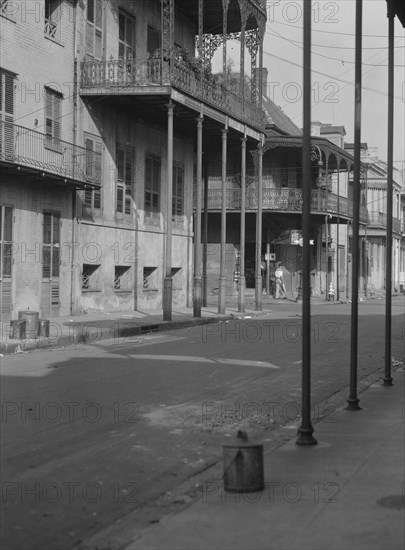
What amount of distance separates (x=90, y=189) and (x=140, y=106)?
13.2ft

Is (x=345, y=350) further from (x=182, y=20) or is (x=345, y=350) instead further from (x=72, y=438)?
(x=182, y=20)

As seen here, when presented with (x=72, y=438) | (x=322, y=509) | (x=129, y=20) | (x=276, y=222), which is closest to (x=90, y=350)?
(x=72, y=438)

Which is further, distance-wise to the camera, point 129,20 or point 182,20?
point 182,20

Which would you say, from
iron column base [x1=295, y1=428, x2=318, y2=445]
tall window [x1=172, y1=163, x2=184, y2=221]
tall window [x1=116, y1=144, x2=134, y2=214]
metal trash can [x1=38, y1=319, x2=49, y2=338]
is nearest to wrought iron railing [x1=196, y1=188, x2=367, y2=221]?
tall window [x1=172, y1=163, x2=184, y2=221]

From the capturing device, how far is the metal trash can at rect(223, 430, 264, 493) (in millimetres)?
A: 5277

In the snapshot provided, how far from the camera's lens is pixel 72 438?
7.19 m

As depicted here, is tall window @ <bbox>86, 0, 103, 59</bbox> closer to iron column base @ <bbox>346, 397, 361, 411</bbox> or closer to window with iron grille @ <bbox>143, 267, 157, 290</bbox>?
window with iron grille @ <bbox>143, 267, 157, 290</bbox>

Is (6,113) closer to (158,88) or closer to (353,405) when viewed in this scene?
(158,88)

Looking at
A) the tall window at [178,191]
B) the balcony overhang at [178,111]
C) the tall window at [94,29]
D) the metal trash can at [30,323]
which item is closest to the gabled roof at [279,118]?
the balcony overhang at [178,111]

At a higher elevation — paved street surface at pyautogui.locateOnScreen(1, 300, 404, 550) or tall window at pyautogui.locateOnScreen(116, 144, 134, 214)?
tall window at pyautogui.locateOnScreen(116, 144, 134, 214)

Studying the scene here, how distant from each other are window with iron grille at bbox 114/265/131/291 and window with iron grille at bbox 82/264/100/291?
1.58m

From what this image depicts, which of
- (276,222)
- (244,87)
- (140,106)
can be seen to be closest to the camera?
(140,106)

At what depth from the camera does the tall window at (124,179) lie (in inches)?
991

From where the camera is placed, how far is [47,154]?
2056 cm
